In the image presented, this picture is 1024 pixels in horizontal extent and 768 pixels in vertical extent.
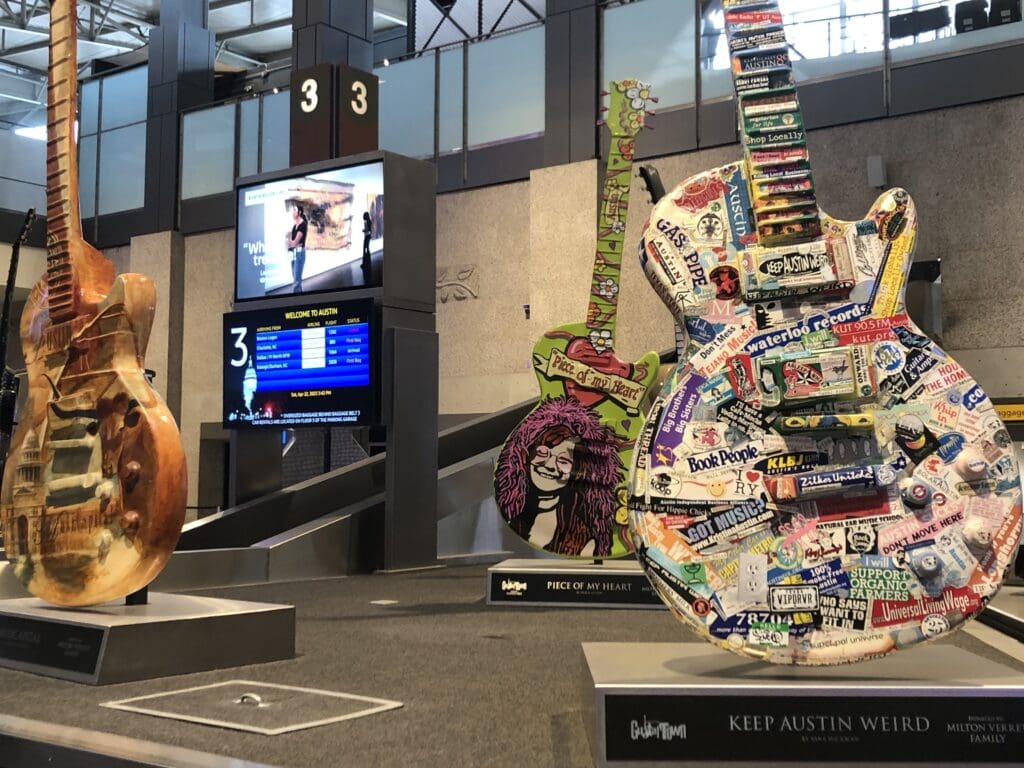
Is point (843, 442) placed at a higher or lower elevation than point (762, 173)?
lower

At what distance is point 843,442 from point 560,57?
7970 millimetres

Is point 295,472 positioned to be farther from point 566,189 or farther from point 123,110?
point 123,110

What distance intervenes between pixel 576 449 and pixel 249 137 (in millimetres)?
8359

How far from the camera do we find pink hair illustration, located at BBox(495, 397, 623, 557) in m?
4.19

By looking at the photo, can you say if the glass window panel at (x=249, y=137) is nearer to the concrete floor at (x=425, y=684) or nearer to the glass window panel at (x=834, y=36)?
the glass window panel at (x=834, y=36)

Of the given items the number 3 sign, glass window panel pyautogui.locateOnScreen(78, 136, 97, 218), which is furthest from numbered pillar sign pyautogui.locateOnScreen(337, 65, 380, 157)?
glass window panel pyautogui.locateOnScreen(78, 136, 97, 218)

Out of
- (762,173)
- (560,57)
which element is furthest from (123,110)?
(762,173)

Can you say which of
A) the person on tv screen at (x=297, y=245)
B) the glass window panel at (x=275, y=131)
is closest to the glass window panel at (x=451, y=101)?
the glass window panel at (x=275, y=131)

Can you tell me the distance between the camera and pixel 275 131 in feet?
37.2

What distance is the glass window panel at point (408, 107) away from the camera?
10.3 m

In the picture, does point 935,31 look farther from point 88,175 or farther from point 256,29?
point 256,29

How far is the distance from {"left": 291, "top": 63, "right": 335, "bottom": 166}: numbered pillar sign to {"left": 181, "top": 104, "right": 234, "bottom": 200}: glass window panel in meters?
4.91

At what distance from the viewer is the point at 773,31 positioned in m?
2.07

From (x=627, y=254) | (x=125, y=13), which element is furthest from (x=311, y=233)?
(x=125, y=13)
